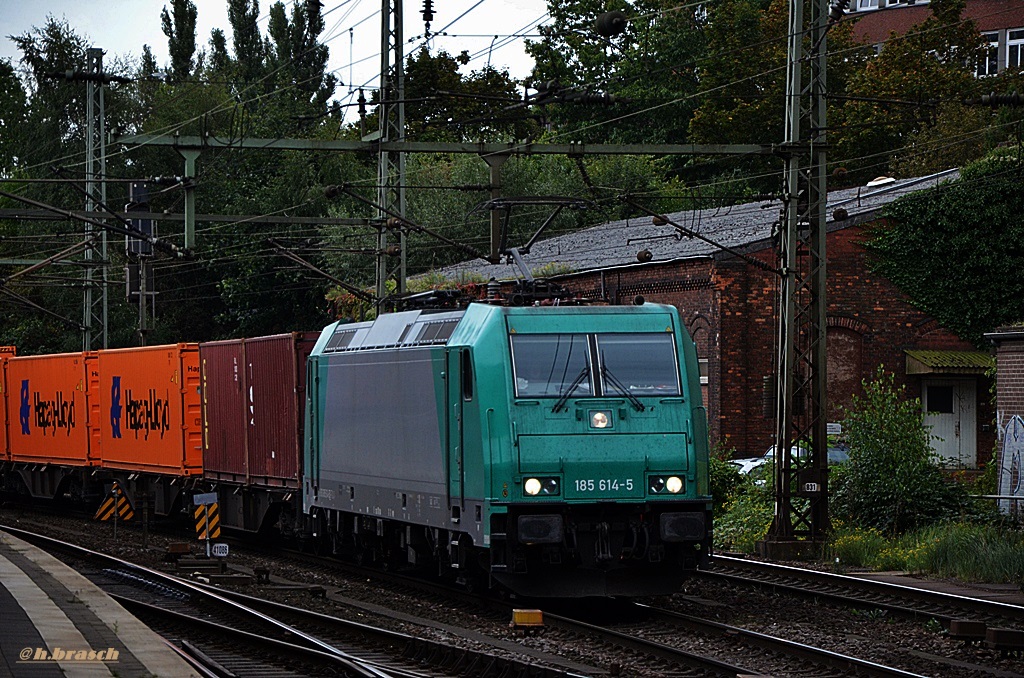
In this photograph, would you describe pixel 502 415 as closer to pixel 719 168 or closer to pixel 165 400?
pixel 165 400

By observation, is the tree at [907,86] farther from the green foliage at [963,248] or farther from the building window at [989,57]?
the green foliage at [963,248]

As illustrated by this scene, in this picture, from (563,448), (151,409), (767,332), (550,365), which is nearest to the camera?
(563,448)

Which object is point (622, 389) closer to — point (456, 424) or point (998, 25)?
point (456, 424)

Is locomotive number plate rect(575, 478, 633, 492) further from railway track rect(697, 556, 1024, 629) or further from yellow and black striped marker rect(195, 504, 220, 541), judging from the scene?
yellow and black striped marker rect(195, 504, 220, 541)

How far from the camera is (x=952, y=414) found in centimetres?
3322

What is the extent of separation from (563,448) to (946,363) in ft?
64.0

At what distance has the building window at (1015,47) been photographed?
62031 millimetres

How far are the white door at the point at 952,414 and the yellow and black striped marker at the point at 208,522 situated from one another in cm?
1672

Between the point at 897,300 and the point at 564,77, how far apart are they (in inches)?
1302

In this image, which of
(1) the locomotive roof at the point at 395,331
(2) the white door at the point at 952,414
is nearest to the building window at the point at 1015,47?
(2) the white door at the point at 952,414

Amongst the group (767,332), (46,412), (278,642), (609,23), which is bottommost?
(278,642)

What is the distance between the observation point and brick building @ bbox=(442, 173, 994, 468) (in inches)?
1268

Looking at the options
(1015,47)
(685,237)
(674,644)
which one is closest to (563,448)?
(674,644)

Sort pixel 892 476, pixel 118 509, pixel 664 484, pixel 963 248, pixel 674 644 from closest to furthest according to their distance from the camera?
pixel 674 644, pixel 664 484, pixel 892 476, pixel 118 509, pixel 963 248
